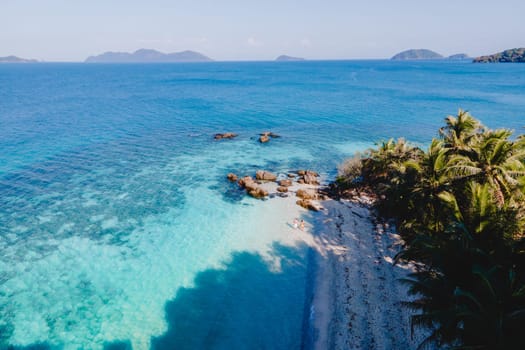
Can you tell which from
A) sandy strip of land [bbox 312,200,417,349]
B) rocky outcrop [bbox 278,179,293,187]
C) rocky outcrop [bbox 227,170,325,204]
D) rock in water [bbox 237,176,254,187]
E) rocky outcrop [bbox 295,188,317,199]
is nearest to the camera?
sandy strip of land [bbox 312,200,417,349]

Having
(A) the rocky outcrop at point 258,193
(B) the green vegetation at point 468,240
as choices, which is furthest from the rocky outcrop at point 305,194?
(B) the green vegetation at point 468,240

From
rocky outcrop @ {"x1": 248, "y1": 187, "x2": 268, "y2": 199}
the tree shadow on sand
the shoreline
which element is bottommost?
the tree shadow on sand

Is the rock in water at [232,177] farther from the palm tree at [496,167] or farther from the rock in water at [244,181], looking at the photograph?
the palm tree at [496,167]

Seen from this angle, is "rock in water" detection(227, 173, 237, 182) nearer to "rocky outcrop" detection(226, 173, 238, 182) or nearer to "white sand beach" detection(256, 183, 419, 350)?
"rocky outcrop" detection(226, 173, 238, 182)

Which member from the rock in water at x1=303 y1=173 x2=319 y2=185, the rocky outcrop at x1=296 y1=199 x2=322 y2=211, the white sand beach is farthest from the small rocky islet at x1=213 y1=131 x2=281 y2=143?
the white sand beach

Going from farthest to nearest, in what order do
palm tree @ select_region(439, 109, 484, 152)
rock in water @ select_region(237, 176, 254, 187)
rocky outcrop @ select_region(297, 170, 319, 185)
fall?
rocky outcrop @ select_region(297, 170, 319, 185)
rock in water @ select_region(237, 176, 254, 187)
palm tree @ select_region(439, 109, 484, 152)

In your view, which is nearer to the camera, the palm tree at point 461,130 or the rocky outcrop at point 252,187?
the palm tree at point 461,130

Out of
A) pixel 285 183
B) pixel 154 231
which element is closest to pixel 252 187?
pixel 285 183

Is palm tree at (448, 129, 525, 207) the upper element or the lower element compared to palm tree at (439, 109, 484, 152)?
lower
